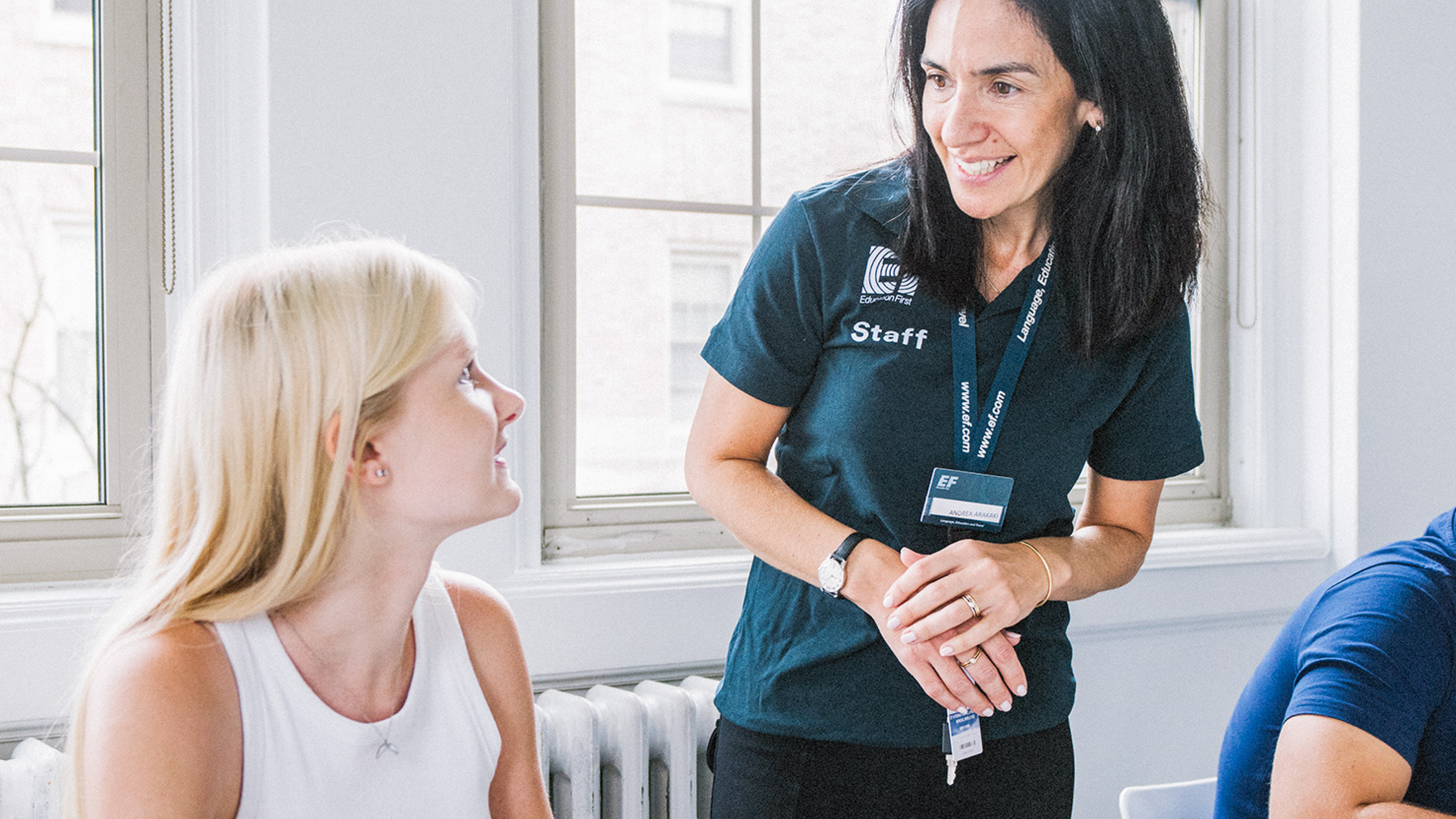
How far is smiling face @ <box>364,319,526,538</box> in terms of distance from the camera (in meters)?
1.11

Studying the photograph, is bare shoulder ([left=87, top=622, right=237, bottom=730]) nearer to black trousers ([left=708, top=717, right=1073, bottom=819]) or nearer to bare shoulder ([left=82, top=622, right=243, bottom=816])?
bare shoulder ([left=82, top=622, right=243, bottom=816])

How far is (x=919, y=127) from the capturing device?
54.6 inches

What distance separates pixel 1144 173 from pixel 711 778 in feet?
4.10

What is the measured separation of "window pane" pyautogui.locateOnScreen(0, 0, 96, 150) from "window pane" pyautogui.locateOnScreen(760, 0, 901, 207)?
1.27m

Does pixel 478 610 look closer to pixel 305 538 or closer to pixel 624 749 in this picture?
pixel 305 538

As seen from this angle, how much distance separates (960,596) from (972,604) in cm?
2

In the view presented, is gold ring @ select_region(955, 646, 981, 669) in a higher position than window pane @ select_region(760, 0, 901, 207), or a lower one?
lower

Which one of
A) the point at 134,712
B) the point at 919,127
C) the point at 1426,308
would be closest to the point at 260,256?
the point at 134,712

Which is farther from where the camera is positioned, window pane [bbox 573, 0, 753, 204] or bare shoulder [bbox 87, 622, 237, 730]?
window pane [bbox 573, 0, 753, 204]

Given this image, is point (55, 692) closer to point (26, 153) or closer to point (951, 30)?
point (26, 153)

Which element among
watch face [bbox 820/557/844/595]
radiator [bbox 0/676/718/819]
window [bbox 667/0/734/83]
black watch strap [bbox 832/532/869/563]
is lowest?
radiator [bbox 0/676/718/819]

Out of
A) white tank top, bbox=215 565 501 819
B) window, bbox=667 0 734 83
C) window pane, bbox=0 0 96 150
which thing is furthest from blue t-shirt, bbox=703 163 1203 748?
window pane, bbox=0 0 96 150

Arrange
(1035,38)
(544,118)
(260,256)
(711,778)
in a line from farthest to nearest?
(544,118) < (711,778) < (1035,38) < (260,256)

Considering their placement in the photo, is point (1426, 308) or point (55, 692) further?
point (1426, 308)
